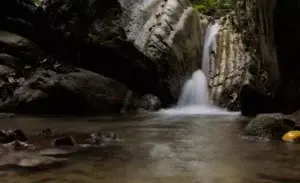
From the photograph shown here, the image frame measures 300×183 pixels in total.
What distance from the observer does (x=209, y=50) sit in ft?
49.2

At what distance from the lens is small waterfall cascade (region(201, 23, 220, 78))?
1443 cm

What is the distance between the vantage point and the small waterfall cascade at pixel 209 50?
47.3 ft

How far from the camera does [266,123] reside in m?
6.32

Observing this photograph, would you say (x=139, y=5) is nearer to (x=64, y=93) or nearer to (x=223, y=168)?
(x=64, y=93)

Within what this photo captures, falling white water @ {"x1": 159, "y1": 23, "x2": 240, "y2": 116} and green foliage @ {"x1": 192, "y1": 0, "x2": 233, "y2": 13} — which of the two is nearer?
falling white water @ {"x1": 159, "y1": 23, "x2": 240, "y2": 116}

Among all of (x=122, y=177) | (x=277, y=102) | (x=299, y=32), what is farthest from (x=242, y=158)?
(x=277, y=102)

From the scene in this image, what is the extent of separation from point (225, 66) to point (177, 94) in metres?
1.97

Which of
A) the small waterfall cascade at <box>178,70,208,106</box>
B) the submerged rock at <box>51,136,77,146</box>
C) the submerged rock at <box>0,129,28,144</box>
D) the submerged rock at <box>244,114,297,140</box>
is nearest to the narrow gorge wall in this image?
the small waterfall cascade at <box>178,70,208,106</box>

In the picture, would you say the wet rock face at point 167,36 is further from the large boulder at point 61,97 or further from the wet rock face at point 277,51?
the wet rock face at point 277,51

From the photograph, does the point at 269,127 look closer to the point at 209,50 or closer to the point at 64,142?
the point at 64,142

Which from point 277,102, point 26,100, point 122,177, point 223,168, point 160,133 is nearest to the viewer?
point 122,177

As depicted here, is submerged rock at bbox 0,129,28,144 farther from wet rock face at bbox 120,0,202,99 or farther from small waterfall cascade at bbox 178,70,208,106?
small waterfall cascade at bbox 178,70,208,106

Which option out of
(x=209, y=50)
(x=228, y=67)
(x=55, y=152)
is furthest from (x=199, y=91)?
(x=55, y=152)

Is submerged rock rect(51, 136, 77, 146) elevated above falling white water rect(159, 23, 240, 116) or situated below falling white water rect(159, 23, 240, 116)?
below
